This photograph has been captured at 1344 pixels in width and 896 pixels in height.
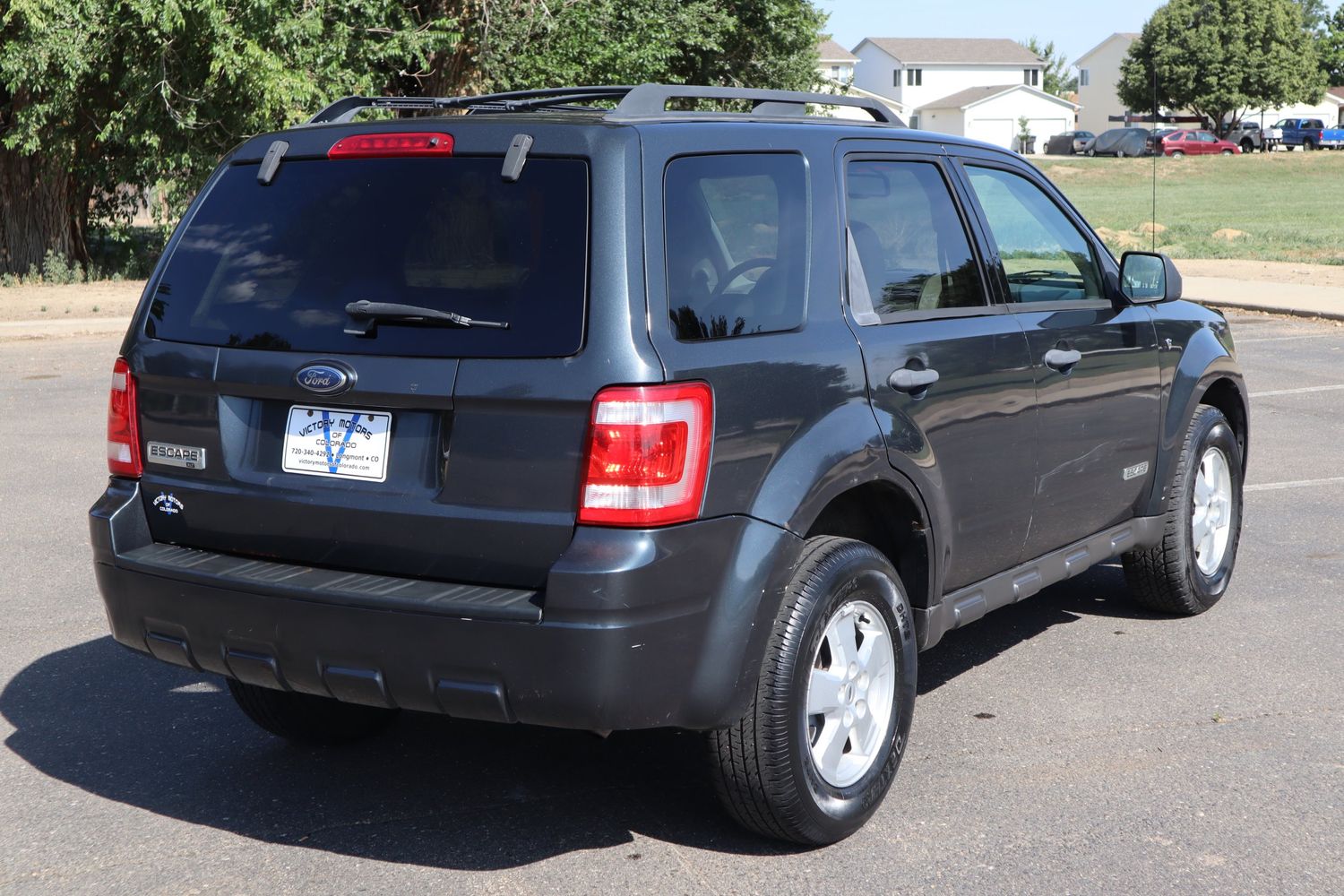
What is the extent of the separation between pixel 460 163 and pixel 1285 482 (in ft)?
21.5

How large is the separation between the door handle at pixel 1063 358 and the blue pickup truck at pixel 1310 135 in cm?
8468

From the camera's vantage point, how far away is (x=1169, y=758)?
4.40 metres

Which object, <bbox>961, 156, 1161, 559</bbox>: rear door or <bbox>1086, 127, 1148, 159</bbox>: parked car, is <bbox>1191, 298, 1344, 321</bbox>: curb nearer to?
<bbox>961, 156, 1161, 559</bbox>: rear door

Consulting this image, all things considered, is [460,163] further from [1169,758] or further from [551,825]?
[1169,758]

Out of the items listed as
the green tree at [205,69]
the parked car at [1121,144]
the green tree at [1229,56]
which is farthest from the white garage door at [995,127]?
the green tree at [205,69]

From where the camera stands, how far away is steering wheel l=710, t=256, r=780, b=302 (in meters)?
3.59

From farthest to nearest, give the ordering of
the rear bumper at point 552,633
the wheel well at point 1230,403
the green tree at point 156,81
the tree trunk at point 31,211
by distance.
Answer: the tree trunk at point 31,211 < the green tree at point 156,81 < the wheel well at point 1230,403 < the rear bumper at point 552,633

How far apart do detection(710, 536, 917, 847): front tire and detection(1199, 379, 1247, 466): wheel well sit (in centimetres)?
262

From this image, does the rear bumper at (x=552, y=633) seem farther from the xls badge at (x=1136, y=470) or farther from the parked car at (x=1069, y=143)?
the parked car at (x=1069, y=143)

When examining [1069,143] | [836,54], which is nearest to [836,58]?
[836,54]

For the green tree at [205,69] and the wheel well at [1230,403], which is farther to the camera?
the green tree at [205,69]

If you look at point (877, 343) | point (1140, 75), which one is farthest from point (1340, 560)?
point (1140, 75)

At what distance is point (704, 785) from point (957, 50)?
11874 cm

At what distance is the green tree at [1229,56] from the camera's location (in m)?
84.6
